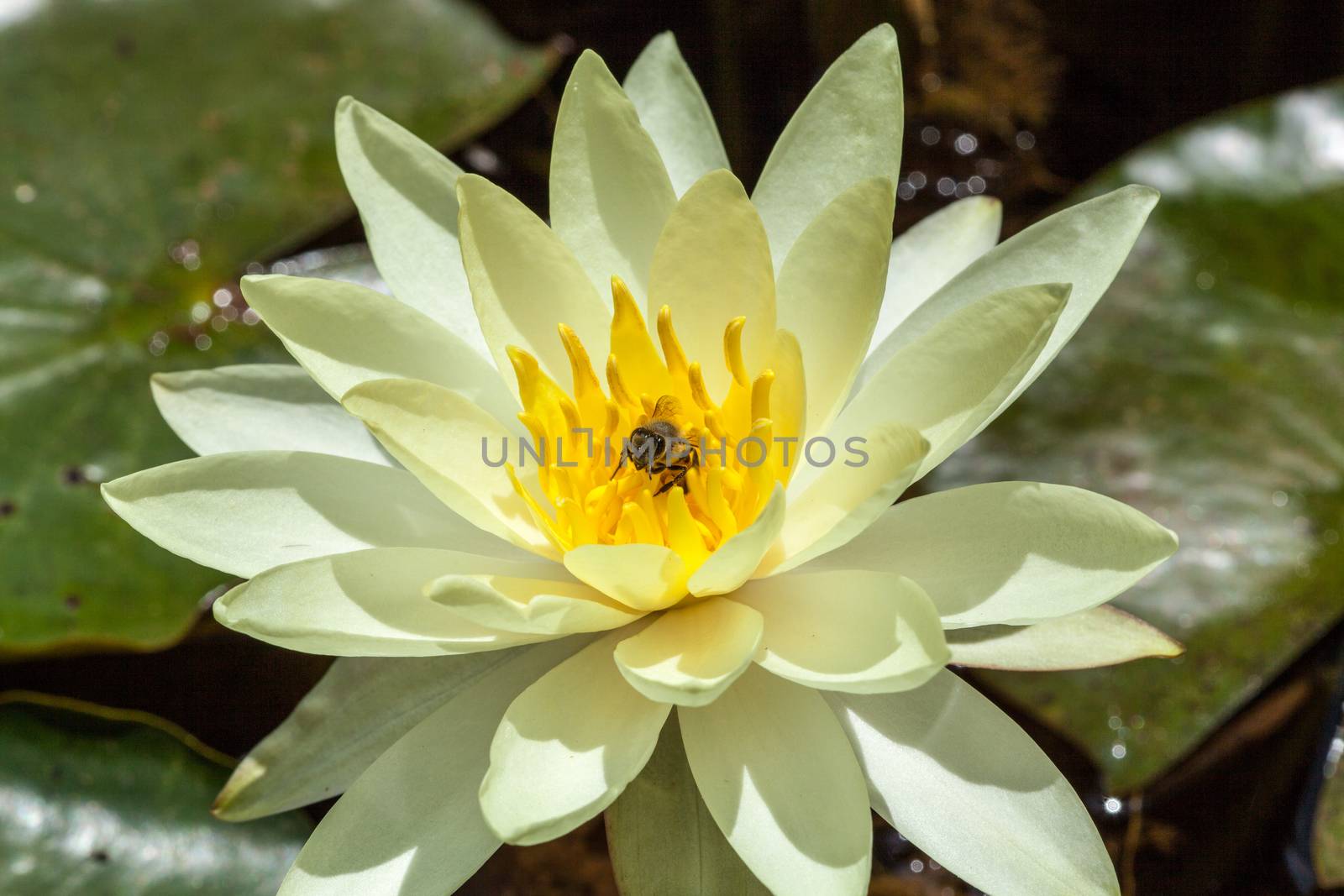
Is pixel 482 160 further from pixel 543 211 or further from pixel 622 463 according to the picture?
pixel 622 463

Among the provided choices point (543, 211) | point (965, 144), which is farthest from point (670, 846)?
point (965, 144)

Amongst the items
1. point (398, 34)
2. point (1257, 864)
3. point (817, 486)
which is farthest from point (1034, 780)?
point (398, 34)

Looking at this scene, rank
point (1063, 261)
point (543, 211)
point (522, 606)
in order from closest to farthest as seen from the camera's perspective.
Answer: point (522, 606)
point (1063, 261)
point (543, 211)

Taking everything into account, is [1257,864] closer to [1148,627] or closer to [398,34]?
[1148,627]

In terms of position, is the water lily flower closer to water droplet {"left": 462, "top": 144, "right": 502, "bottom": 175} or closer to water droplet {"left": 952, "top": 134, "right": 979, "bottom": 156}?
water droplet {"left": 462, "top": 144, "right": 502, "bottom": 175}

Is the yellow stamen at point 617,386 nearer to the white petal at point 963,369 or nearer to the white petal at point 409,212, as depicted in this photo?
the white petal at point 409,212

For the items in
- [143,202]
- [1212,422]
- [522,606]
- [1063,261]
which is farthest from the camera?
[143,202]

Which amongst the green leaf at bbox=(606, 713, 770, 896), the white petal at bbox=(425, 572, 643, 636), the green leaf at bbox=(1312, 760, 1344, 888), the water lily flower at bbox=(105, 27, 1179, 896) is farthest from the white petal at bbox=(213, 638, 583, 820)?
the green leaf at bbox=(1312, 760, 1344, 888)
